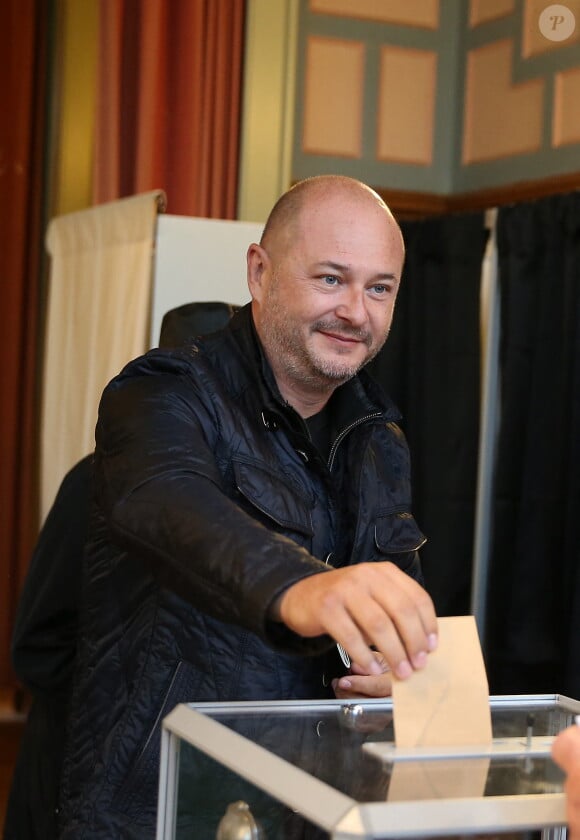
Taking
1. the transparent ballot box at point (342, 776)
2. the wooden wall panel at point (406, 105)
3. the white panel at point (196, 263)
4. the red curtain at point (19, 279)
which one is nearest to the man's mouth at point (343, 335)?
the transparent ballot box at point (342, 776)

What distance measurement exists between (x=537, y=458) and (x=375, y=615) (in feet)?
10.4

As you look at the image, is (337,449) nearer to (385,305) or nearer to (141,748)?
(385,305)

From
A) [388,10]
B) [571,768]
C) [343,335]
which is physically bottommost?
[571,768]

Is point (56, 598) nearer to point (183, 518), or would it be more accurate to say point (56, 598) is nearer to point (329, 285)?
point (329, 285)

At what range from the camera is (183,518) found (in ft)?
4.51

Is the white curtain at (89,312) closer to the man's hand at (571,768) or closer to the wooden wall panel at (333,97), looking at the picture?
the wooden wall panel at (333,97)

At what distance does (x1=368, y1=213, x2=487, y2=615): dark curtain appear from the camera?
461 centimetres

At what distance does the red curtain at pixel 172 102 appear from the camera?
4641mm

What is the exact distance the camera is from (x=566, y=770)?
1018 millimetres

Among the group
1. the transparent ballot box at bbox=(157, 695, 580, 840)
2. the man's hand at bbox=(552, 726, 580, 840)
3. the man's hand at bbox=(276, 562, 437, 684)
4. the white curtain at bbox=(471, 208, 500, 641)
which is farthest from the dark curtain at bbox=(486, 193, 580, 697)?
the man's hand at bbox=(552, 726, 580, 840)

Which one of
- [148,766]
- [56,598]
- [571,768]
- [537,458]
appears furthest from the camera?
[537,458]

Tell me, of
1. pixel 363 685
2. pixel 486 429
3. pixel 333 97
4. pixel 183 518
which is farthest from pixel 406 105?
pixel 183 518

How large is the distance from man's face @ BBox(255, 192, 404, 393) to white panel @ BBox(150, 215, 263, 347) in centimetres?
166

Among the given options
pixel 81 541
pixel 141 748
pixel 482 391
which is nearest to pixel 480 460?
pixel 482 391
